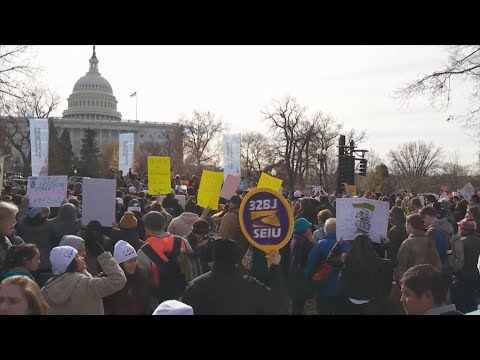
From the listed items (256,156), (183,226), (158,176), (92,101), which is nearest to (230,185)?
(158,176)

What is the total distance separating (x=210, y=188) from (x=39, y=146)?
26.9ft

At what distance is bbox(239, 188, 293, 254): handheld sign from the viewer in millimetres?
5469

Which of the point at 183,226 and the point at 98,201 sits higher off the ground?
the point at 98,201

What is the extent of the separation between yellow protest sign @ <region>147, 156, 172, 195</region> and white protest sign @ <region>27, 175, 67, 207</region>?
6.61ft

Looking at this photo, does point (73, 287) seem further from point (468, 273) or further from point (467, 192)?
point (467, 192)

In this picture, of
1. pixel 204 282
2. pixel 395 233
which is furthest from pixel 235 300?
pixel 395 233

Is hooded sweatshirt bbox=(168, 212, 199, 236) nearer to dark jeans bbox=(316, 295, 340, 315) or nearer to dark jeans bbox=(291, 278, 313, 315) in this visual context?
dark jeans bbox=(291, 278, 313, 315)

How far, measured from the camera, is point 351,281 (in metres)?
5.51

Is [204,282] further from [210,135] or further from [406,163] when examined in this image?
[406,163]

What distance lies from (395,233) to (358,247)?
7.62ft

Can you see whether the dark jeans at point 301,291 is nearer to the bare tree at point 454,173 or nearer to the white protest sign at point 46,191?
the white protest sign at point 46,191

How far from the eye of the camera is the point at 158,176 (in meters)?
11.4

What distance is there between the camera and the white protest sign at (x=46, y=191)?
9.25 m

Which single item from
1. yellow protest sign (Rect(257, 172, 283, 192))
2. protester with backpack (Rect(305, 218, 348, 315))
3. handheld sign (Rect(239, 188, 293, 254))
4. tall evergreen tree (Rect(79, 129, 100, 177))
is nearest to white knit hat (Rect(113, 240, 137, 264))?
handheld sign (Rect(239, 188, 293, 254))
